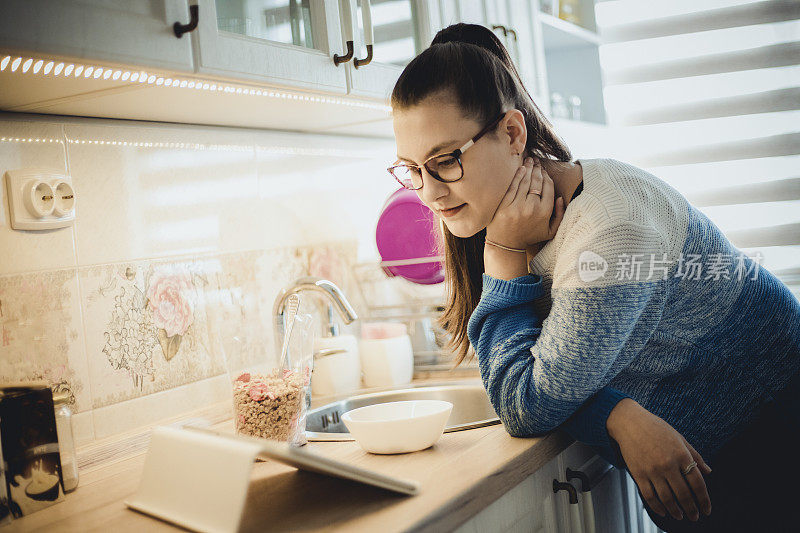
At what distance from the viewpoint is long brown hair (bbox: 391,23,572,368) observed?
1062mm

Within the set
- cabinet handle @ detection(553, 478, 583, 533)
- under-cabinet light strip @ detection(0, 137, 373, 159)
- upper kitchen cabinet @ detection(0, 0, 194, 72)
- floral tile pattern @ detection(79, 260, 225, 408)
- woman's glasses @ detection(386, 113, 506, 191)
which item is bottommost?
cabinet handle @ detection(553, 478, 583, 533)

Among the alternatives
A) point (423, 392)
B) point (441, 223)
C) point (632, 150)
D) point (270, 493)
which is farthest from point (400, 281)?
point (632, 150)

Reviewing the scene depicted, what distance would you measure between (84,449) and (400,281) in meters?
0.88

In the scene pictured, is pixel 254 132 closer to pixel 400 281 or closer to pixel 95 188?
pixel 95 188

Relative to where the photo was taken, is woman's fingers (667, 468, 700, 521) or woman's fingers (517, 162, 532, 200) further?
woman's fingers (517, 162, 532, 200)

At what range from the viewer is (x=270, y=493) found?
925 mm

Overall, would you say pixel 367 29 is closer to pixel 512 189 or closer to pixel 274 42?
pixel 274 42

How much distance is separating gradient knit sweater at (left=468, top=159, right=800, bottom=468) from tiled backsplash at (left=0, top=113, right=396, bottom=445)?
1.94ft

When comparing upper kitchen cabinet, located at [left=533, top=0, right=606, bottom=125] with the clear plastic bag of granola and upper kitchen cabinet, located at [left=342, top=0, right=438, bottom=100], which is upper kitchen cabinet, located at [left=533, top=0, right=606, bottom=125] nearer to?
upper kitchen cabinet, located at [left=342, top=0, right=438, bottom=100]

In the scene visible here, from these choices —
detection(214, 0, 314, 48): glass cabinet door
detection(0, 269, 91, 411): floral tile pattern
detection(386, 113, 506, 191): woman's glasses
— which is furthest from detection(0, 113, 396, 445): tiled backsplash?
detection(386, 113, 506, 191): woman's glasses

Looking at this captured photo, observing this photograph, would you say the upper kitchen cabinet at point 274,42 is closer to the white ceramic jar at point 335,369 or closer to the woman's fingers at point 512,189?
the woman's fingers at point 512,189

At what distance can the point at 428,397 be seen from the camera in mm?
1544

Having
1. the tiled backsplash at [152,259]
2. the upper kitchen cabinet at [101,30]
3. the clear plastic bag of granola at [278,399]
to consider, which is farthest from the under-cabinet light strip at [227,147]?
the clear plastic bag of granola at [278,399]

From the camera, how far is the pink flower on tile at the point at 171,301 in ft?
4.36
